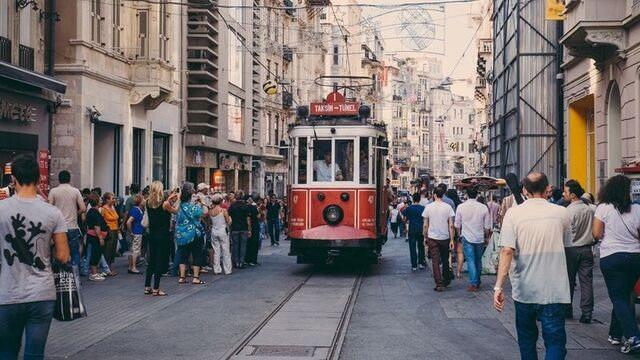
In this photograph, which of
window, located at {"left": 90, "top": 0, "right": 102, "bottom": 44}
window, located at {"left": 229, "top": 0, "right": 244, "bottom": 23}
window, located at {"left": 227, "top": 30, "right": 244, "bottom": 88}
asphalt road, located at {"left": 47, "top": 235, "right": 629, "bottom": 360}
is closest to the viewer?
asphalt road, located at {"left": 47, "top": 235, "right": 629, "bottom": 360}

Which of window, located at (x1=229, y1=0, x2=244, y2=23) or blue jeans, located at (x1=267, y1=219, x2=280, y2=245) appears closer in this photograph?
blue jeans, located at (x1=267, y1=219, x2=280, y2=245)

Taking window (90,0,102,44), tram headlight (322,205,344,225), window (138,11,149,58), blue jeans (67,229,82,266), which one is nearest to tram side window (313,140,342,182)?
tram headlight (322,205,344,225)

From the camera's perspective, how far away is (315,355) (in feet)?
29.1

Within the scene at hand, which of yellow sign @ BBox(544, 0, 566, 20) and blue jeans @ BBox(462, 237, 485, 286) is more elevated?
yellow sign @ BBox(544, 0, 566, 20)

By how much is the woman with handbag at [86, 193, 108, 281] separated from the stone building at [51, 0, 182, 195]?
7.41 meters

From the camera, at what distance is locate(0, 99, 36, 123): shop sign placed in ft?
64.0

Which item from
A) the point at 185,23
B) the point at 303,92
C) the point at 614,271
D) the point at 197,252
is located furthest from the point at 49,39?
the point at 303,92

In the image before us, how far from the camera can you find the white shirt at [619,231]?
8789mm

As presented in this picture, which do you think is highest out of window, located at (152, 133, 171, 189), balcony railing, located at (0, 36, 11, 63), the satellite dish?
the satellite dish

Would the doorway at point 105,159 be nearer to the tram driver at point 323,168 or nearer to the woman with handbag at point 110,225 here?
the woman with handbag at point 110,225

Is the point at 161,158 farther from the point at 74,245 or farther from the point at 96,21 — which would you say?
the point at 74,245

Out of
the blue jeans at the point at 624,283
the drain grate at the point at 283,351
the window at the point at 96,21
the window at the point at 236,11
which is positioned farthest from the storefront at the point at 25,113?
the window at the point at 236,11

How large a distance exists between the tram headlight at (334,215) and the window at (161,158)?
1491 cm

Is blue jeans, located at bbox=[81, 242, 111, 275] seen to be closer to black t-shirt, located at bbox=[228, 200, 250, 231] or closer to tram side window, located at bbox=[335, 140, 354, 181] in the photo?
black t-shirt, located at bbox=[228, 200, 250, 231]
